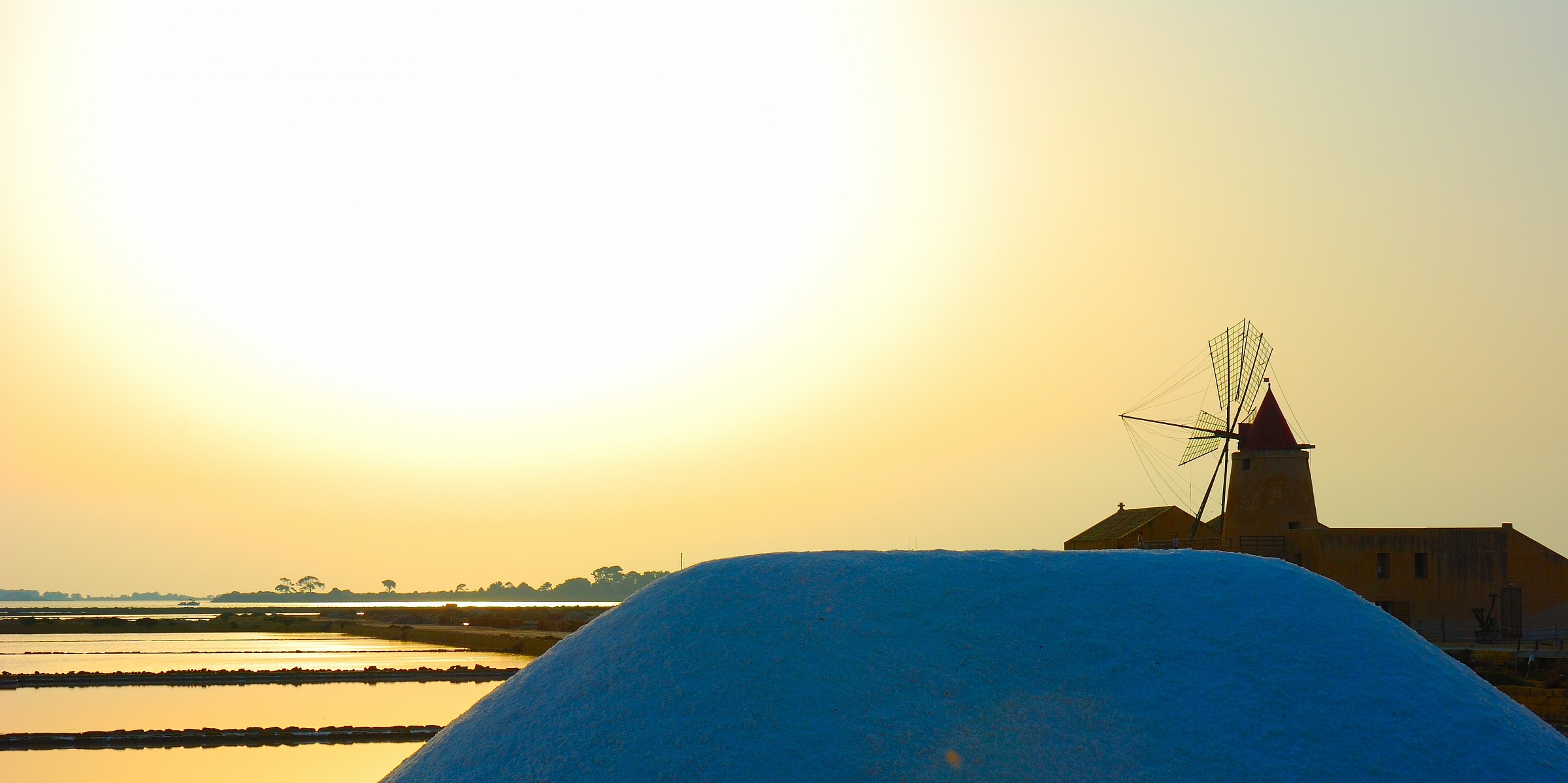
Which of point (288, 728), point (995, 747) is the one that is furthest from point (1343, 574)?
point (995, 747)

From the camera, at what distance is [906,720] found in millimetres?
7996

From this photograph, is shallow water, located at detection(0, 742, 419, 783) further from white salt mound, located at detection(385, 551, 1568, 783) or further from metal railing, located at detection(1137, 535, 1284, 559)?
metal railing, located at detection(1137, 535, 1284, 559)

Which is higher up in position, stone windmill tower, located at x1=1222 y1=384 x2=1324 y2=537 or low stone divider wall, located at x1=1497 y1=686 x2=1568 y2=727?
stone windmill tower, located at x1=1222 y1=384 x2=1324 y2=537

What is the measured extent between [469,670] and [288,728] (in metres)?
12.5

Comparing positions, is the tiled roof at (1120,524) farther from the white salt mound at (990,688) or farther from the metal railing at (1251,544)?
the white salt mound at (990,688)

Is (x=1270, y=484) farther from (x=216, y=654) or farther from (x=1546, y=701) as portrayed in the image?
(x=216, y=654)

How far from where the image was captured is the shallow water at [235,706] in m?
22.5

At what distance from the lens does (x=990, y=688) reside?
8.41m

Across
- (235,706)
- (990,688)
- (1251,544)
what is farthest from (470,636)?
(990,688)

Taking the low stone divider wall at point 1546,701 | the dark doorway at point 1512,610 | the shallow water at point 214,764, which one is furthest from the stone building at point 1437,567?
the shallow water at point 214,764

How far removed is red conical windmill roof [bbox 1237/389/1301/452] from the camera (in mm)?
36406

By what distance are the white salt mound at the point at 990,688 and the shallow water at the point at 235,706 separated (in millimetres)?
12777

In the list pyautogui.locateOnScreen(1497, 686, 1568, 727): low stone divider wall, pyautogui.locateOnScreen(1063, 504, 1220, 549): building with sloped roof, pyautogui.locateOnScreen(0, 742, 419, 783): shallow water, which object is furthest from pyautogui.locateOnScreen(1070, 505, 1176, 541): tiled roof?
pyautogui.locateOnScreen(0, 742, 419, 783): shallow water

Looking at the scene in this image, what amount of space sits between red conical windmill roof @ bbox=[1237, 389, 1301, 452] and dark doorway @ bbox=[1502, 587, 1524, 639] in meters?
6.74
